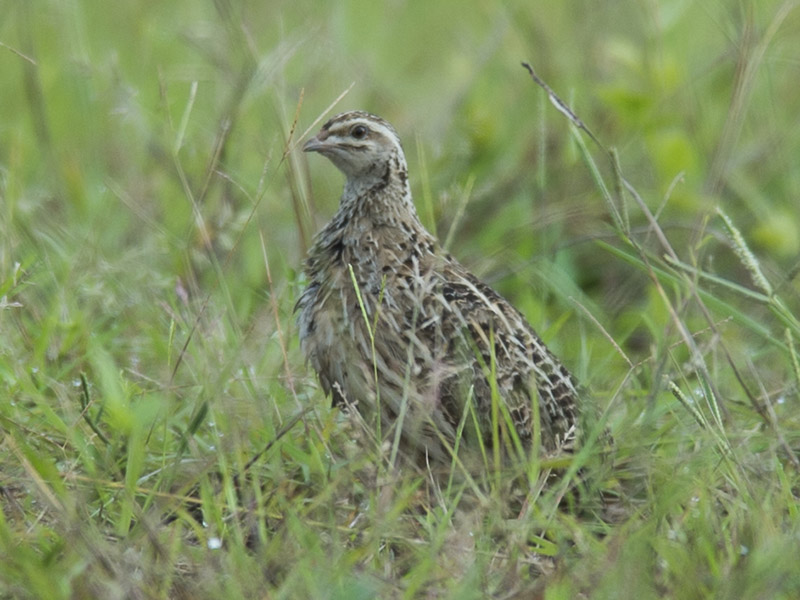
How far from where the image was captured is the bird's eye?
482cm

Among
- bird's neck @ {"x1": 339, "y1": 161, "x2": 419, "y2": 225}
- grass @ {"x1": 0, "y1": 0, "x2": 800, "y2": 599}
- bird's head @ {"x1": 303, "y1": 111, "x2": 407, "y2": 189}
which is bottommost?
grass @ {"x1": 0, "y1": 0, "x2": 800, "y2": 599}

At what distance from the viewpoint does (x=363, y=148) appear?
4.80 metres

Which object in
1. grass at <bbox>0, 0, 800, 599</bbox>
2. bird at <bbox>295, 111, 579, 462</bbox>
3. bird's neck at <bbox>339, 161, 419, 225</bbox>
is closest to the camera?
grass at <bbox>0, 0, 800, 599</bbox>

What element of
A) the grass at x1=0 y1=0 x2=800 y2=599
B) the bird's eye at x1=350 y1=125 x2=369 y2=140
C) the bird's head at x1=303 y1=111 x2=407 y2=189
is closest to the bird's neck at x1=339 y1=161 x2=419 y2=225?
the bird's head at x1=303 y1=111 x2=407 y2=189

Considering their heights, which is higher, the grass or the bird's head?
the bird's head

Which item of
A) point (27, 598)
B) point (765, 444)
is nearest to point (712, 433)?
point (765, 444)

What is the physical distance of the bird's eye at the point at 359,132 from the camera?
15.8 ft

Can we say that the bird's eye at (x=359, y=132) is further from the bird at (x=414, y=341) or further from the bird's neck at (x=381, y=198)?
the bird's neck at (x=381, y=198)

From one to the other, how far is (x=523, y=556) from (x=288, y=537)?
663mm

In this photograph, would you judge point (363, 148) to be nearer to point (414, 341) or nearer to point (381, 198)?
point (381, 198)

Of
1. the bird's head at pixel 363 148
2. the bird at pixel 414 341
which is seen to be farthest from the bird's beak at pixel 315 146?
the bird at pixel 414 341

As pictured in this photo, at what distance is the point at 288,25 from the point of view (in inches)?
350

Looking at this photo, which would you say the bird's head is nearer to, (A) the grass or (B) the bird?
(B) the bird

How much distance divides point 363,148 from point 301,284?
1.82 feet
